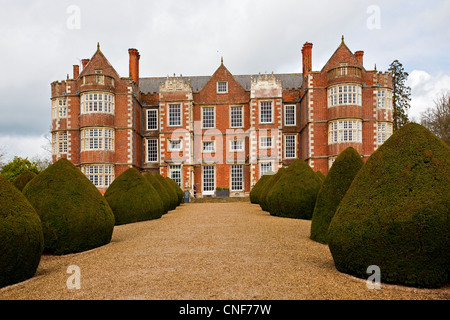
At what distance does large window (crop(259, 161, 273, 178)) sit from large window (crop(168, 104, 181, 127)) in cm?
849

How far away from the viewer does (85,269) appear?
21.6 ft

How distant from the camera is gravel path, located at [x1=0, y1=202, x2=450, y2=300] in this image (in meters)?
4.97

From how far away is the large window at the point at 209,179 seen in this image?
3397 cm

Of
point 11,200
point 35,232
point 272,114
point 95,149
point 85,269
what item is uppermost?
point 272,114

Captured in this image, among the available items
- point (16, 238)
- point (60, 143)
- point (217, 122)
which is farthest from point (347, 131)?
point (16, 238)

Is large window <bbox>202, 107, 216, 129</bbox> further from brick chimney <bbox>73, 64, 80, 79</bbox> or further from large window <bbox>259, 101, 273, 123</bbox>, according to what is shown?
brick chimney <bbox>73, 64, 80, 79</bbox>

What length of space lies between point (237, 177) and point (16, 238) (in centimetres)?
2870

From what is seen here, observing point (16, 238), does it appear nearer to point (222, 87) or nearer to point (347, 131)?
point (347, 131)

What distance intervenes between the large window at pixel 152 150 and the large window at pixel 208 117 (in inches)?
203

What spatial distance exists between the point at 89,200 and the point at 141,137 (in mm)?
27442

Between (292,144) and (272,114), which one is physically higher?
(272,114)

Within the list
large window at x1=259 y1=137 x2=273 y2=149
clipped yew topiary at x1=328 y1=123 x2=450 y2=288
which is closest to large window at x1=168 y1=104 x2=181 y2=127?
large window at x1=259 y1=137 x2=273 y2=149
